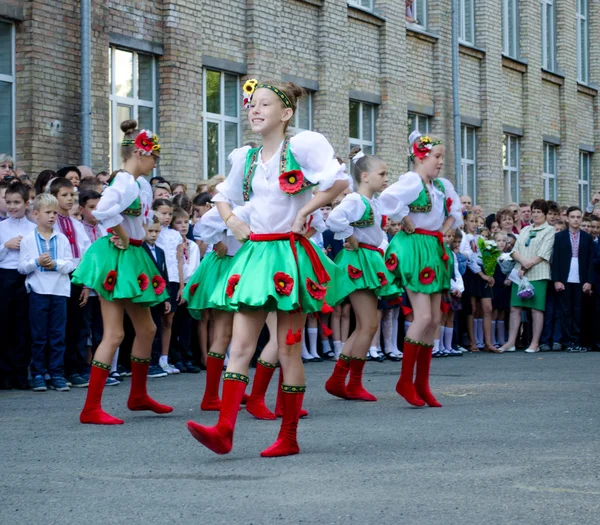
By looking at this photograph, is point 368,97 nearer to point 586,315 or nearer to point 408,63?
point 408,63

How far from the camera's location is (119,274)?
8805mm

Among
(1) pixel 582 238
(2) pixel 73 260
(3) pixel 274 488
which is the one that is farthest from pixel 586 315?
(3) pixel 274 488

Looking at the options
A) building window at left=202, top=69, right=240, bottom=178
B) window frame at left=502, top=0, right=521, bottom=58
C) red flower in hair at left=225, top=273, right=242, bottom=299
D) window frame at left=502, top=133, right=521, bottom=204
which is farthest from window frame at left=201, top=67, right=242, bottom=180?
red flower in hair at left=225, top=273, right=242, bottom=299

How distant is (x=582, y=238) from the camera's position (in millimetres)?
18734

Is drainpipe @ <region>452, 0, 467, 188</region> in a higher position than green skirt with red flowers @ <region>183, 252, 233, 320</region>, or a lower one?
higher

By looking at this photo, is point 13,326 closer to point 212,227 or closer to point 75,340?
point 75,340

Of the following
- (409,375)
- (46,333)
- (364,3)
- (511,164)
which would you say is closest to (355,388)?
(409,375)

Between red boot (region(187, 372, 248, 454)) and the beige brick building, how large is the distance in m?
10.2

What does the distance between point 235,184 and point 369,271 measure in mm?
3076

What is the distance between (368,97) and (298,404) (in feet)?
59.5

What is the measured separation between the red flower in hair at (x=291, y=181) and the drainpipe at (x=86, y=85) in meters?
10.3

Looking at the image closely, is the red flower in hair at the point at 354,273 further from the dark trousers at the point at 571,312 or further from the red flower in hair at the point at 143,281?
the dark trousers at the point at 571,312

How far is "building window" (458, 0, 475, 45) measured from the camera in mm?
29297

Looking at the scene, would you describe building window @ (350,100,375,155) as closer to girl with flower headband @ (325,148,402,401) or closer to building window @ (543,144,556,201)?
building window @ (543,144,556,201)
